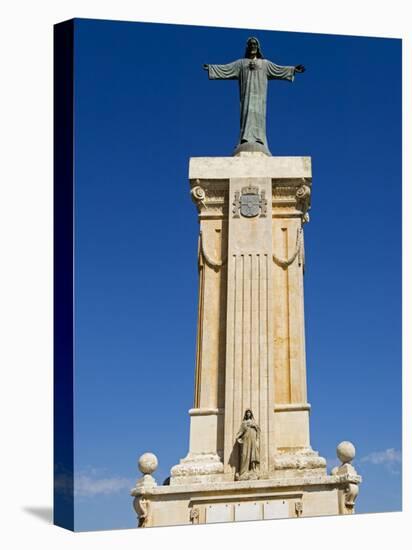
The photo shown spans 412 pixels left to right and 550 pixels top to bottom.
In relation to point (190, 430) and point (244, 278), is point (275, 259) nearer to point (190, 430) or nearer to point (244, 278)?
point (244, 278)

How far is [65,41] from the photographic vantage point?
3547 centimetres

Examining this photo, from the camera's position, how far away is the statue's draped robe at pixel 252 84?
39531 millimetres

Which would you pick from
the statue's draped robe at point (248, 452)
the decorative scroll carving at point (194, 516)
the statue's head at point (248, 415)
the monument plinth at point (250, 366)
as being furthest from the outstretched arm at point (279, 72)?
the decorative scroll carving at point (194, 516)

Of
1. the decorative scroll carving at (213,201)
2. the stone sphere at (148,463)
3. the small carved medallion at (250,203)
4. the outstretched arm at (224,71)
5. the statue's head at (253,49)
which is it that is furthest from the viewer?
the decorative scroll carving at (213,201)

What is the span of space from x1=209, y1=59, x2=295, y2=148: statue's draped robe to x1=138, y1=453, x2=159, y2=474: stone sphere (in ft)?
23.9

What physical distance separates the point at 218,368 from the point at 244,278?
201 centimetres

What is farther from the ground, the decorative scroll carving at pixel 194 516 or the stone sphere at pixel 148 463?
the stone sphere at pixel 148 463

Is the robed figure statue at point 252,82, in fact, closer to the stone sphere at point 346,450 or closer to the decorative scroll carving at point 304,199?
the decorative scroll carving at point 304,199

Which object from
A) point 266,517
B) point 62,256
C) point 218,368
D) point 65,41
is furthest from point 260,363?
point 65,41

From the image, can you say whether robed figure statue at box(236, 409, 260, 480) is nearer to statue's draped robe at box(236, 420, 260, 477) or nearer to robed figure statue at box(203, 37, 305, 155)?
statue's draped robe at box(236, 420, 260, 477)

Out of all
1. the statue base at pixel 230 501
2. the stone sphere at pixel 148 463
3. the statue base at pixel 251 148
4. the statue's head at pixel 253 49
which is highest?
the statue's head at pixel 253 49

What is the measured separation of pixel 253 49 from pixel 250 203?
3308mm

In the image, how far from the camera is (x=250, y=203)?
39.8m

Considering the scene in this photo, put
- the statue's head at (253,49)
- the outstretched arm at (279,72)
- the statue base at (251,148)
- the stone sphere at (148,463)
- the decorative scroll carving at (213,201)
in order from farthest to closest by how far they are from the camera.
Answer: the statue base at (251,148) → the decorative scroll carving at (213,201) → the outstretched arm at (279,72) → the statue's head at (253,49) → the stone sphere at (148,463)
